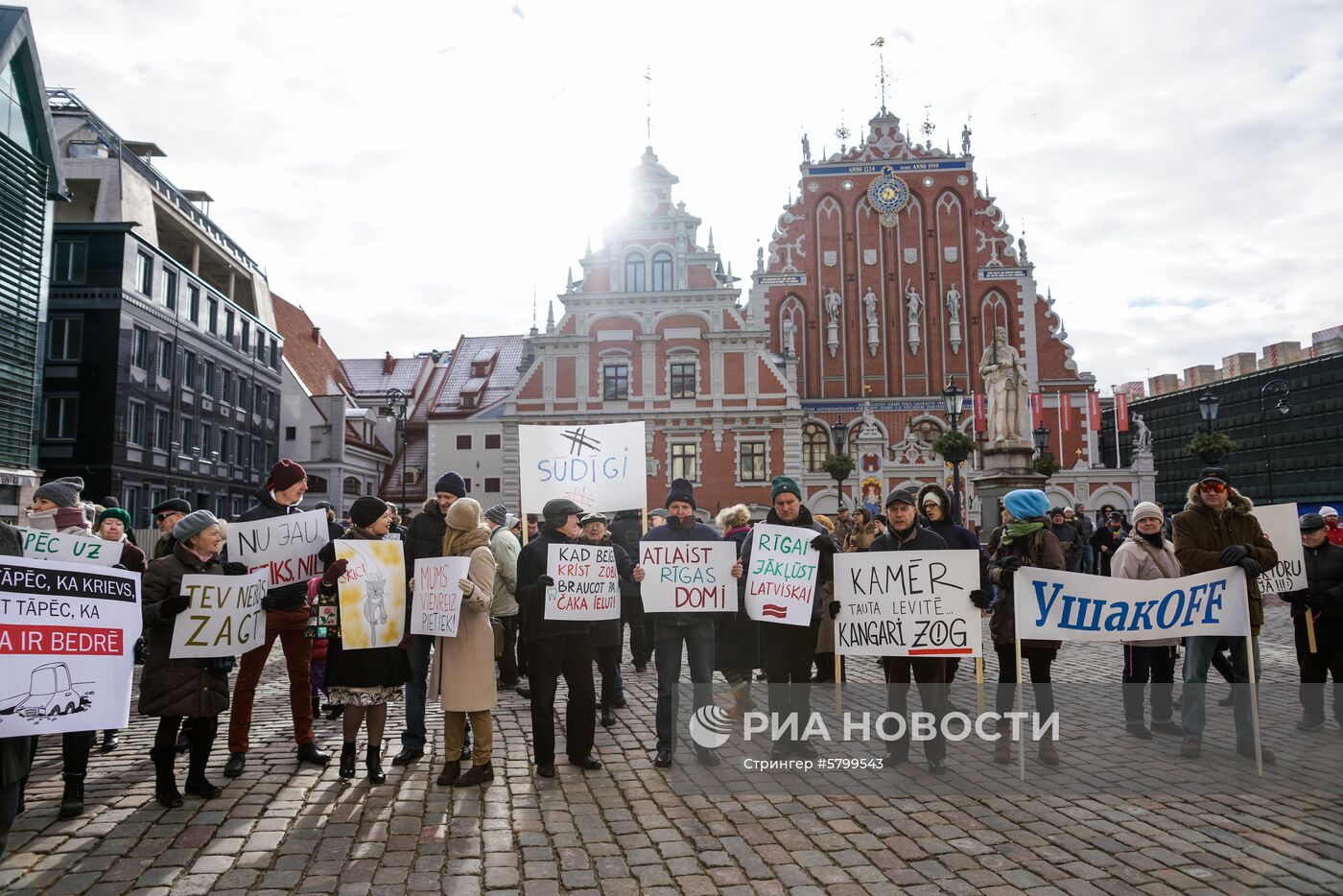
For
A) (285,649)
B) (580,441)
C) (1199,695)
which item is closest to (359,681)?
(285,649)

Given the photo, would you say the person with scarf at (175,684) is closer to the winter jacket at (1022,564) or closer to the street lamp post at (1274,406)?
the winter jacket at (1022,564)

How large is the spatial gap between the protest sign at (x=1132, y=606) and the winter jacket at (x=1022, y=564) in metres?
0.20

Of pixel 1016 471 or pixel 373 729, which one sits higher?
pixel 1016 471

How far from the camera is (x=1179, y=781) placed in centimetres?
560

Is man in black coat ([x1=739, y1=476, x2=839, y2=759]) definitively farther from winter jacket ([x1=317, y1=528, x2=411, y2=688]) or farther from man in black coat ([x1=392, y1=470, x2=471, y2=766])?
winter jacket ([x1=317, y1=528, x2=411, y2=688])

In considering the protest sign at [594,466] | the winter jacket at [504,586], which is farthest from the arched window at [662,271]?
the winter jacket at [504,586]

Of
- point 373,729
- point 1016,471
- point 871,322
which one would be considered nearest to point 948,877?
point 373,729

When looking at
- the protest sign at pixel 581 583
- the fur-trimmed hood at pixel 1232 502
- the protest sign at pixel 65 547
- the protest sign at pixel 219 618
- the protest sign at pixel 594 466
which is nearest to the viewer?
the protest sign at pixel 219 618

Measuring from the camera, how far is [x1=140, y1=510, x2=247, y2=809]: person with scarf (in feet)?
17.1

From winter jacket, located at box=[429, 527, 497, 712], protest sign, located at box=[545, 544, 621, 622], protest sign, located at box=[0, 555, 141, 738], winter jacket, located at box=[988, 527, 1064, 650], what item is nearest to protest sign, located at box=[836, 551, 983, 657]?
winter jacket, located at box=[988, 527, 1064, 650]

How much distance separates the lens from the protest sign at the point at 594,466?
28.5ft

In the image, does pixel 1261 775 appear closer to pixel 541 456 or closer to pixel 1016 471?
pixel 541 456

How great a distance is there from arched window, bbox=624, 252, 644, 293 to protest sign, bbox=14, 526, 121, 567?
3225cm

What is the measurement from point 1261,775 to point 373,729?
598cm
